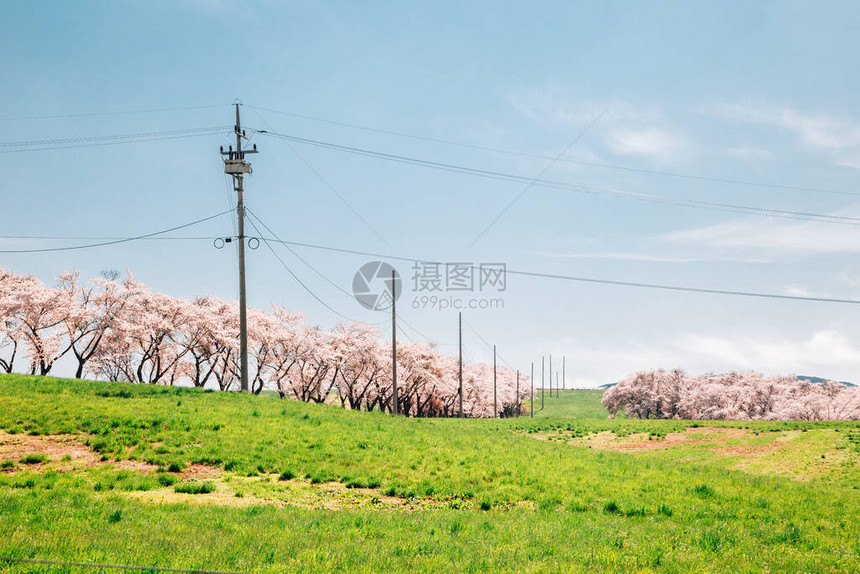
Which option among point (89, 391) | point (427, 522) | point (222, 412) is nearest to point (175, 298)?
point (89, 391)

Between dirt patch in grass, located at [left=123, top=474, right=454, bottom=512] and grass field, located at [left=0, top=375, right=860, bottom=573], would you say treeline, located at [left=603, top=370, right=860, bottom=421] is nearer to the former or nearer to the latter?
grass field, located at [left=0, top=375, right=860, bottom=573]

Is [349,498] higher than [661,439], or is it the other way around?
[349,498]

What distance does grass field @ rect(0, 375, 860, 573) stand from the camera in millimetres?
8680

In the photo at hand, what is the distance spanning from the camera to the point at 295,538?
924 cm

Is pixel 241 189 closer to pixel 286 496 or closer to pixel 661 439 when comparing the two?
pixel 286 496

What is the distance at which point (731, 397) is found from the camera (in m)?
96.7

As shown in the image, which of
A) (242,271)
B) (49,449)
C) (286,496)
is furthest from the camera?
(242,271)

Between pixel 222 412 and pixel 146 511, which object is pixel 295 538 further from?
pixel 222 412

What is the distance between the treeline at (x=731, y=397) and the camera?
92375 millimetres

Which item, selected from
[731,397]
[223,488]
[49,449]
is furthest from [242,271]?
[731,397]

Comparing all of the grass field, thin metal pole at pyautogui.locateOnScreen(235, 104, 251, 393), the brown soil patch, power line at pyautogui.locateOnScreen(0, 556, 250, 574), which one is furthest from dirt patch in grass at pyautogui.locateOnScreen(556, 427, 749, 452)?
power line at pyautogui.locateOnScreen(0, 556, 250, 574)

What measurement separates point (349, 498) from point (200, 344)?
55.2 metres

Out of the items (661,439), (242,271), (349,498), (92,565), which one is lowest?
(661,439)

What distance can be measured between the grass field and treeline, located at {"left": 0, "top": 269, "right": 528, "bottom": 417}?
105 ft
